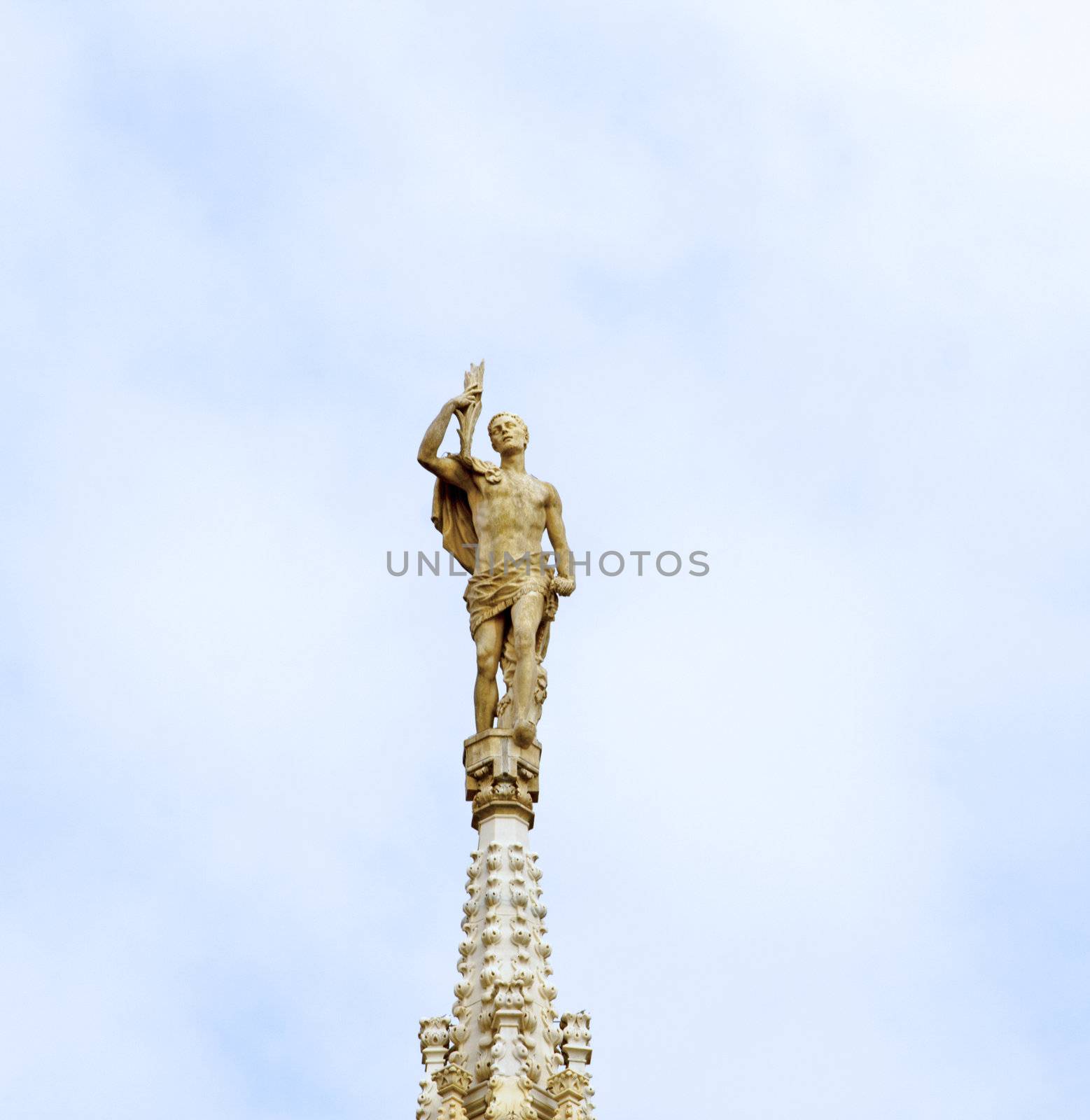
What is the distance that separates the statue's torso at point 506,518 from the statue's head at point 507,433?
383mm

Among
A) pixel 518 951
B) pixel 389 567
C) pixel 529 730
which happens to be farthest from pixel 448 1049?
pixel 389 567

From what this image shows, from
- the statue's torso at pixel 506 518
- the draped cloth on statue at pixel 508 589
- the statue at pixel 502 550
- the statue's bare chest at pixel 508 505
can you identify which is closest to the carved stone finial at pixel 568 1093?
the statue at pixel 502 550

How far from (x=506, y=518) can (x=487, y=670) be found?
1.63 metres

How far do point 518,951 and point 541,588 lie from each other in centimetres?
421

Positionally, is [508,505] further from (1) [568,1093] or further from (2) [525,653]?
(1) [568,1093]

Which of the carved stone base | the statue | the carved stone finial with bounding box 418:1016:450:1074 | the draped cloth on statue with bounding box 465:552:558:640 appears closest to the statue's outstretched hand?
the statue

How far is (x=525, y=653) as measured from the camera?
99.3 feet

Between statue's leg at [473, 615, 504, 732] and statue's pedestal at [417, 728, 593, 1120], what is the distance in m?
0.44

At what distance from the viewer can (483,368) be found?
31.3 metres

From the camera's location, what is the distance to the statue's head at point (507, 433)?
3117cm

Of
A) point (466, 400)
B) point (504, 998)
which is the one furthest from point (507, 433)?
point (504, 998)

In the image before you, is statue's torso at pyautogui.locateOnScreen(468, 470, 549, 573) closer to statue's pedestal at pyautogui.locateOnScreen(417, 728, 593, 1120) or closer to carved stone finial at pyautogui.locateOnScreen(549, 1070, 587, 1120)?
statue's pedestal at pyautogui.locateOnScreen(417, 728, 593, 1120)

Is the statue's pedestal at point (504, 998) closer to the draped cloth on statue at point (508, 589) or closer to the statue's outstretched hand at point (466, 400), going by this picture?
the draped cloth on statue at point (508, 589)

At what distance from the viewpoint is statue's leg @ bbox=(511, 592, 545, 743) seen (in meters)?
30.1
